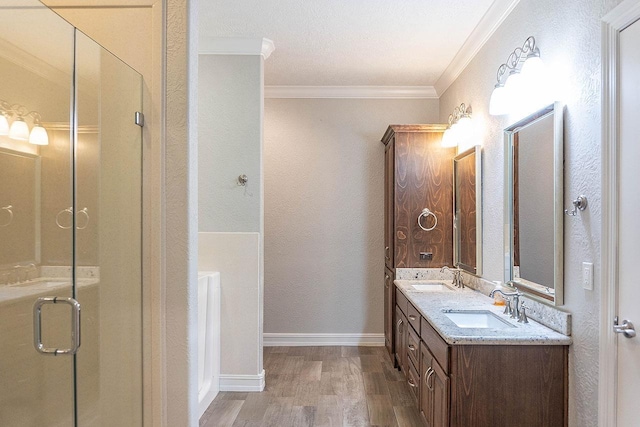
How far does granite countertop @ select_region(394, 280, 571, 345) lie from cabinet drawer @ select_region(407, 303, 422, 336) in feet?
0.20

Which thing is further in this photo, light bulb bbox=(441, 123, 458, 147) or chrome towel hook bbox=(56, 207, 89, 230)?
light bulb bbox=(441, 123, 458, 147)

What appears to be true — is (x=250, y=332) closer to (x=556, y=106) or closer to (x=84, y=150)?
(x=84, y=150)

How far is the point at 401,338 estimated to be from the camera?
3.54 metres

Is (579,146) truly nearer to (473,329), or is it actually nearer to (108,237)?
(473,329)

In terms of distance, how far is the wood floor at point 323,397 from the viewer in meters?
2.98

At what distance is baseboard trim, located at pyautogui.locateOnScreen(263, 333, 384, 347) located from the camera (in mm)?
4699

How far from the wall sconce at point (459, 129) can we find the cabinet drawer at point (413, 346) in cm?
155

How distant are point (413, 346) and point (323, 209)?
6.78ft

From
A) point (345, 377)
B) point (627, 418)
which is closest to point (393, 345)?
point (345, 377)

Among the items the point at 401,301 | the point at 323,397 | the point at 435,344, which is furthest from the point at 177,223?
the point at 401,301

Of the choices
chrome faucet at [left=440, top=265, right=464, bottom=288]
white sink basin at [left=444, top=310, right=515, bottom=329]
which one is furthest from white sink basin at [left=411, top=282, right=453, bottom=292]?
white sink basin at [left=444, top=310, right=515, bottom=329]

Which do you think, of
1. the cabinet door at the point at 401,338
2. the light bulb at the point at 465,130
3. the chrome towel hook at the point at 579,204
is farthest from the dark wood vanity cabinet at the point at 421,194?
the chrome towel hook at the point at 579,204

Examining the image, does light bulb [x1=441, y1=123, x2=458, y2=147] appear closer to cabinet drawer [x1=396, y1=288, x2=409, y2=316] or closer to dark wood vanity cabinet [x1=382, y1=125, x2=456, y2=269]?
dark wood vanity cabinet [x1=382, y1=125, x2=456, y2=269]

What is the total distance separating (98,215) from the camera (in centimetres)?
171
